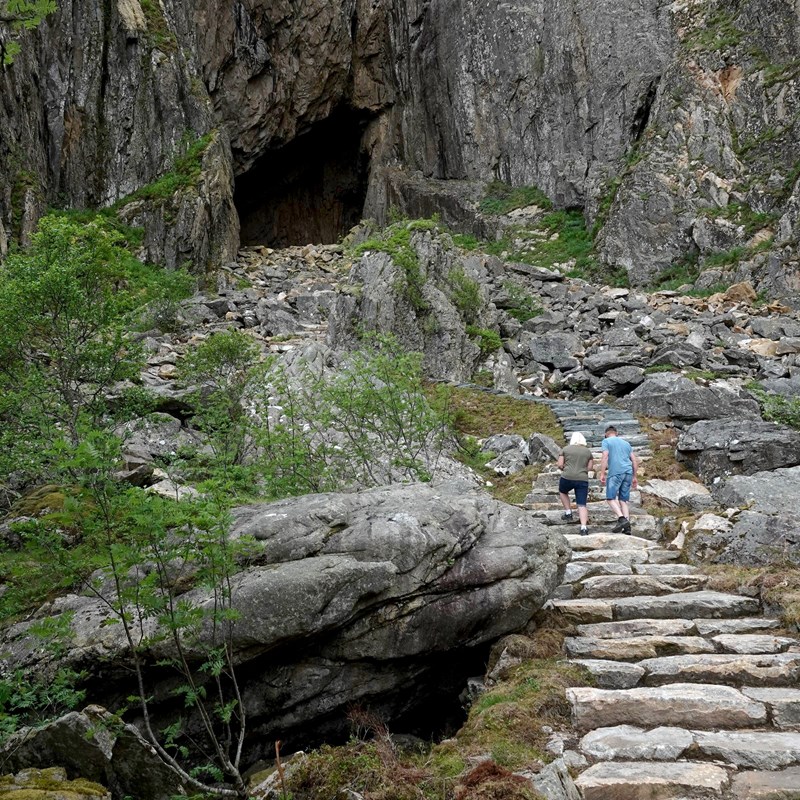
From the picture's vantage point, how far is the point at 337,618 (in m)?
5.10

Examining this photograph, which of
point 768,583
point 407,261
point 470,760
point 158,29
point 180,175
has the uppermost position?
point 158,29

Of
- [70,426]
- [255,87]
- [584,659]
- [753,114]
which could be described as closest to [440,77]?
[255,87]

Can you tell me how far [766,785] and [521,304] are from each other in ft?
70.2

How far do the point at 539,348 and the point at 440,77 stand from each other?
83.4 ft

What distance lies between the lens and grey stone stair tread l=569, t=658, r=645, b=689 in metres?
4.89

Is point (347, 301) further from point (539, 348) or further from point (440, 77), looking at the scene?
point (440, 77)

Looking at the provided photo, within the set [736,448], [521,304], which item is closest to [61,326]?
[736,448]

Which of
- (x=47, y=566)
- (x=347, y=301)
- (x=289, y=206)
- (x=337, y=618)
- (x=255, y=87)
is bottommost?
(x=337, y=618)

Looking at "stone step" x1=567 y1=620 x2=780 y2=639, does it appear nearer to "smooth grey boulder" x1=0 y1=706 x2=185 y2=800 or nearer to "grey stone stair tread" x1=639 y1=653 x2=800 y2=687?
"grey stone stair tread" x1=639 y1=653 x2=800 y2=687

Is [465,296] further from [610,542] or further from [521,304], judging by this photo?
[610,542]

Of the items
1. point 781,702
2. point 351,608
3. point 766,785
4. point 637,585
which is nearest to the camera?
point 766,785

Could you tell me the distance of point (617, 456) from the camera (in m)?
8.43

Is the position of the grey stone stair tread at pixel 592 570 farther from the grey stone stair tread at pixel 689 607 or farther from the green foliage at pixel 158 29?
the green foliage at pixel 158 29

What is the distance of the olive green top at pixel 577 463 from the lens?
8.20 metres
